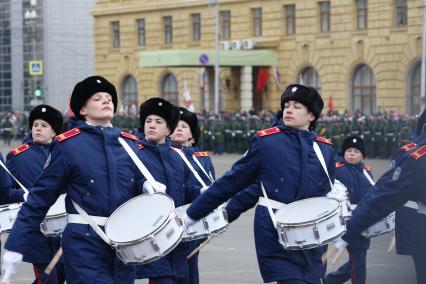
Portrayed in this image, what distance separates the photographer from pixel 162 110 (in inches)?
404

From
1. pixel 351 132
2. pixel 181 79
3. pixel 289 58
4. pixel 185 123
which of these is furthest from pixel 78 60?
pixel 185 123

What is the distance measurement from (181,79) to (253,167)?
52.9m

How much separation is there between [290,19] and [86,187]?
48.4m

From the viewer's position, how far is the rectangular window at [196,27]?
61.1 metres

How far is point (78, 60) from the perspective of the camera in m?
80.8

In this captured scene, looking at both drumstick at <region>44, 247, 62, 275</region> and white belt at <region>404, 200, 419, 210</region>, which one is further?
drumstick at <region>44, 247, 62, 275</region>

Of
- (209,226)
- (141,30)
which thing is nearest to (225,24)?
(141,30)

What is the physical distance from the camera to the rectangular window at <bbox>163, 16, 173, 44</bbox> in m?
63.1

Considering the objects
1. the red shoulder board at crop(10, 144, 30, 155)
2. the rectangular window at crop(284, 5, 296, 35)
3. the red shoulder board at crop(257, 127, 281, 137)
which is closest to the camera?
the red shoulder board at crop(257, 127, 281, 137)

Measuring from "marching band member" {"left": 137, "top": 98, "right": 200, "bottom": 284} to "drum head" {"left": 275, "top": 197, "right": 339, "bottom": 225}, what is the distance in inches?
66.0

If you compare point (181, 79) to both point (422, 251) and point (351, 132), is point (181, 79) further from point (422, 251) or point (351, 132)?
point (422, 251)

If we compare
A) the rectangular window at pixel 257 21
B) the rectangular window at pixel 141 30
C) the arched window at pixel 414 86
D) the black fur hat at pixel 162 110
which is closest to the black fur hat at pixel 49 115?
the black fur hat at pixel 162 110

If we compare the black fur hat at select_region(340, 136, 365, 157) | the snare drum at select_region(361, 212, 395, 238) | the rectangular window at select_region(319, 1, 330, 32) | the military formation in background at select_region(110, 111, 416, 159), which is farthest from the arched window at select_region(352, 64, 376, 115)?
the snare drum at select_region(361, 212, 395, 238)

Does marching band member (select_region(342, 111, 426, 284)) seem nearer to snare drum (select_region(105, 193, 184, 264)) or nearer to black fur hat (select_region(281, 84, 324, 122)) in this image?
black fur hat (select_region(281, 84, 324, 122))
